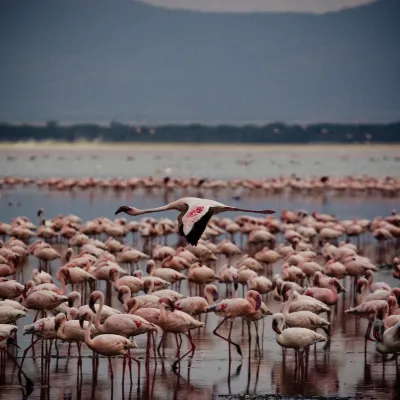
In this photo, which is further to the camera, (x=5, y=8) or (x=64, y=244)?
(x=5, y=8)

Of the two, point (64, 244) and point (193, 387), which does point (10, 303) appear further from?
point (64, 244)

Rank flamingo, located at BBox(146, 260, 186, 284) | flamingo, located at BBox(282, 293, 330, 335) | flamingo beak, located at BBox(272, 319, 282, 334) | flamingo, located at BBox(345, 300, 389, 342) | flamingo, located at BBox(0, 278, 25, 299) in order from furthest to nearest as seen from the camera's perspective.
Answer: flamingo, located at BBox(146, 260, 186, 284), flamingo, located at BBox(0, 278, 25, 299), flamingo, located at BBox(345, 300, 389, 342), flamingo, located at BBox(282, 293, 330, 335), flamingo beak, located at BBox(272, 319, 282, 334)

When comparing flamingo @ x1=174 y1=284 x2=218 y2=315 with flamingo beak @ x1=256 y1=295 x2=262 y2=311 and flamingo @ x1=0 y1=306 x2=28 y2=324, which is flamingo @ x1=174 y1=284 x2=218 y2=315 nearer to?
flamingo beak @ x1=256 y1=295 x2=262 y2=311

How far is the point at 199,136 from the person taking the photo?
108m

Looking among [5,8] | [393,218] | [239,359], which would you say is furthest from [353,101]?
[239,359]

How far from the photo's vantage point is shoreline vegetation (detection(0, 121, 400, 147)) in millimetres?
98438

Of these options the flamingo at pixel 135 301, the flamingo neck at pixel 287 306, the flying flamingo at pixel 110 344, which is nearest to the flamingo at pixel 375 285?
the flamingo neck at pixel 287 306

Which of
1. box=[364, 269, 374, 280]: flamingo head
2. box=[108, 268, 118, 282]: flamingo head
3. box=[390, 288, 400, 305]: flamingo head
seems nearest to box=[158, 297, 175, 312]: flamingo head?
box=[108, 268, 118, 282]: flamingo head

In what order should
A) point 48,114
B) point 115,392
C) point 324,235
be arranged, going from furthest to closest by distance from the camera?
point 48,114
point 324,235
point 115,392

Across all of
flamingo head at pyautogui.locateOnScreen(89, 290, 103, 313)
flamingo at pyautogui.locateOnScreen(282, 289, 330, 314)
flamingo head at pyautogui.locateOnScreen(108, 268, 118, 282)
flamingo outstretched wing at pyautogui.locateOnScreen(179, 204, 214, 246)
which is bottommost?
flamingo at pyautogui.locateOnScreen(282, 289, 330, 314)

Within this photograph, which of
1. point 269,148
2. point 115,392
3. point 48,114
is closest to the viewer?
point 115,392

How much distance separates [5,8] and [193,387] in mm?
Result: 139628

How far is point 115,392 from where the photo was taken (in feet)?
28.3

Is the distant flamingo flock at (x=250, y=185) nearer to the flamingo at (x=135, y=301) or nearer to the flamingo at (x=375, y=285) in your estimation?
the flamingo at (x=375, y=285)
